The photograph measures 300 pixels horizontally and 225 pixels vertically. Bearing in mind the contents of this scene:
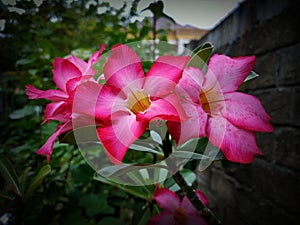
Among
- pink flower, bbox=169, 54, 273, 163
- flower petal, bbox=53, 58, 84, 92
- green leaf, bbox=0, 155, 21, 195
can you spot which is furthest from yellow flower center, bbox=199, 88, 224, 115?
green leaf, bbox=0, 155, 21, 195

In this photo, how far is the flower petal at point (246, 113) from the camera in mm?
311

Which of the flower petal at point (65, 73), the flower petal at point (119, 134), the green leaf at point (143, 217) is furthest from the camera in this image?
the green leaf at point (143, 217)

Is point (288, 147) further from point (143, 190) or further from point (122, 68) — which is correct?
point (122, 68)

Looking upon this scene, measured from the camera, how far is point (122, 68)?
307 mm

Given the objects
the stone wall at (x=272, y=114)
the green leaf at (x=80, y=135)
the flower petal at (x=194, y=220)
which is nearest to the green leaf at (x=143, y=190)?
the flower petal at (x=194, y=220)

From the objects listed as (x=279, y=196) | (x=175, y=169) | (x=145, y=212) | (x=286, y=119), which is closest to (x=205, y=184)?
(x=279, y=196)

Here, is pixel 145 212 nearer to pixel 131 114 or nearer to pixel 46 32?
pixel 131 114

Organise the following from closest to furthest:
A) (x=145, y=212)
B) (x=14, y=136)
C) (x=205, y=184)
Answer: (x=145, y=212) < (x=14, y=136) < (x=205, y=184)

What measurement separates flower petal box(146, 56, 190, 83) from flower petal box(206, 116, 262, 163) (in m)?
0.08

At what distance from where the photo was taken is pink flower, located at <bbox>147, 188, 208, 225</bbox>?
1.45ft

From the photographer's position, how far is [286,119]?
2.73 feet

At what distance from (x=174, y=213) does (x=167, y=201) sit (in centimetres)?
3

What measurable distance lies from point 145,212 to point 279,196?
578 millimetres

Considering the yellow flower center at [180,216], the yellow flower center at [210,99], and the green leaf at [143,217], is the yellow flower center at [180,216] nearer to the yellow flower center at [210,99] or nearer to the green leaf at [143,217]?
the green leaf at [143,217]
